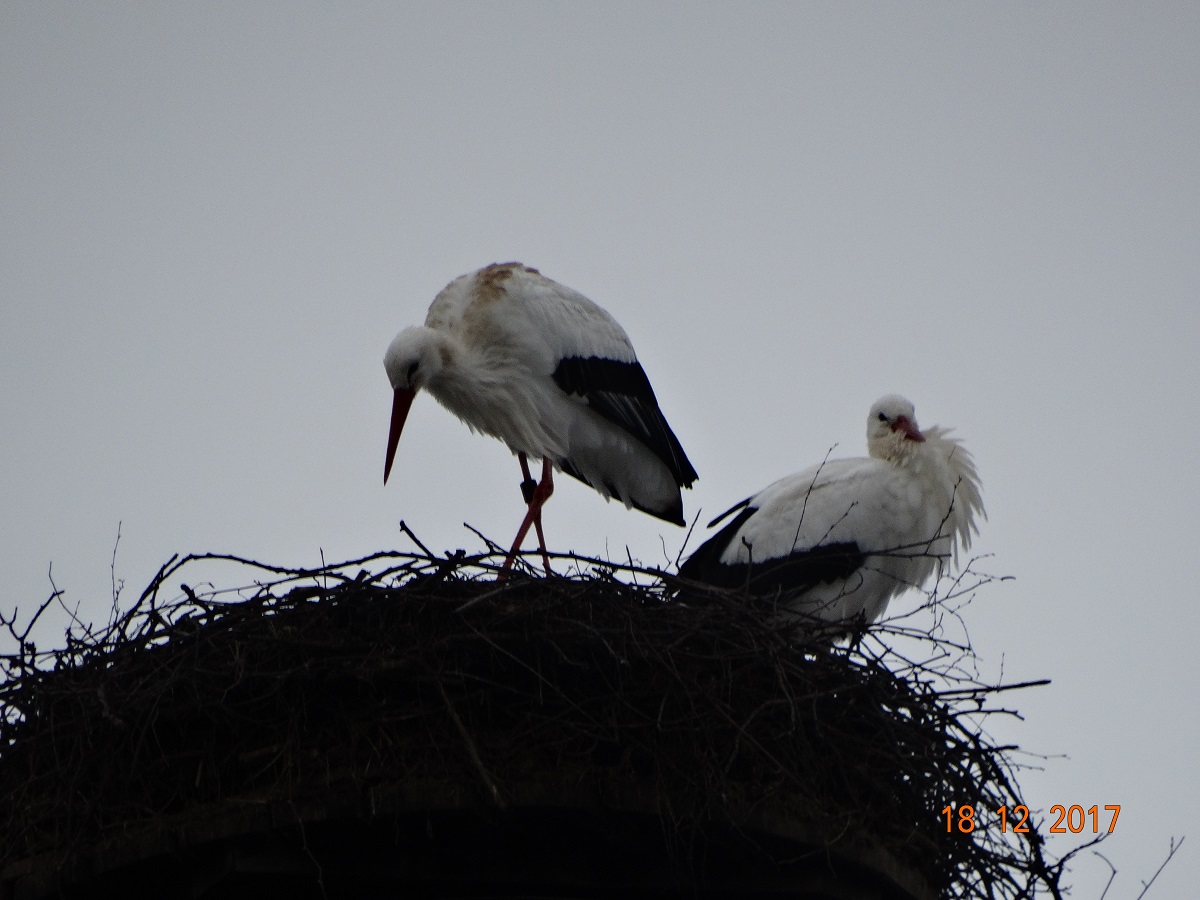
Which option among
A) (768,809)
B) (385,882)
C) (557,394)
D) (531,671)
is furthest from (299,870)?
(557,394)

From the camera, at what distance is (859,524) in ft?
21.0

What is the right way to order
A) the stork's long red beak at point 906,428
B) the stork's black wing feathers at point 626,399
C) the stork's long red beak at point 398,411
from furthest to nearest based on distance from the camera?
the stork's long red beak at point 906,428
the stork's black wing feathers at point 626,399
the stork's long red beak at point 398,411

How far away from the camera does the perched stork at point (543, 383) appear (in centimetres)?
624

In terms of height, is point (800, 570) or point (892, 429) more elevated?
point (892, 429)

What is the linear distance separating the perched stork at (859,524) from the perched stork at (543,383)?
1.29 ft

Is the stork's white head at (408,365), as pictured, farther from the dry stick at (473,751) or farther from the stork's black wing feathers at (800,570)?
the dry stick at (473,751)

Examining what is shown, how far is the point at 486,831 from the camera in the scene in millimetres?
3480

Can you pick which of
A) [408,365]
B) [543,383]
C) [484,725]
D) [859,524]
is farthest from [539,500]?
[484,725]

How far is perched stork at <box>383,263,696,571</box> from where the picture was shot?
6242 millimetres

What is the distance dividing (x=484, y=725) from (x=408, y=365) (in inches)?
103

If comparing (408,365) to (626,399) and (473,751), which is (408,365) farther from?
(473,751)

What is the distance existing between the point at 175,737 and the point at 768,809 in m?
1.49

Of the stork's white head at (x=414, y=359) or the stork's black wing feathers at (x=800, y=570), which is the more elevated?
the stork's white head at (x=414, y=359)

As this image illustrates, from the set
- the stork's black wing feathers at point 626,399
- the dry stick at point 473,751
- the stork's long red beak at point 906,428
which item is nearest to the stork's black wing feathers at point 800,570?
the stork's black wing feathers at point 626,399
